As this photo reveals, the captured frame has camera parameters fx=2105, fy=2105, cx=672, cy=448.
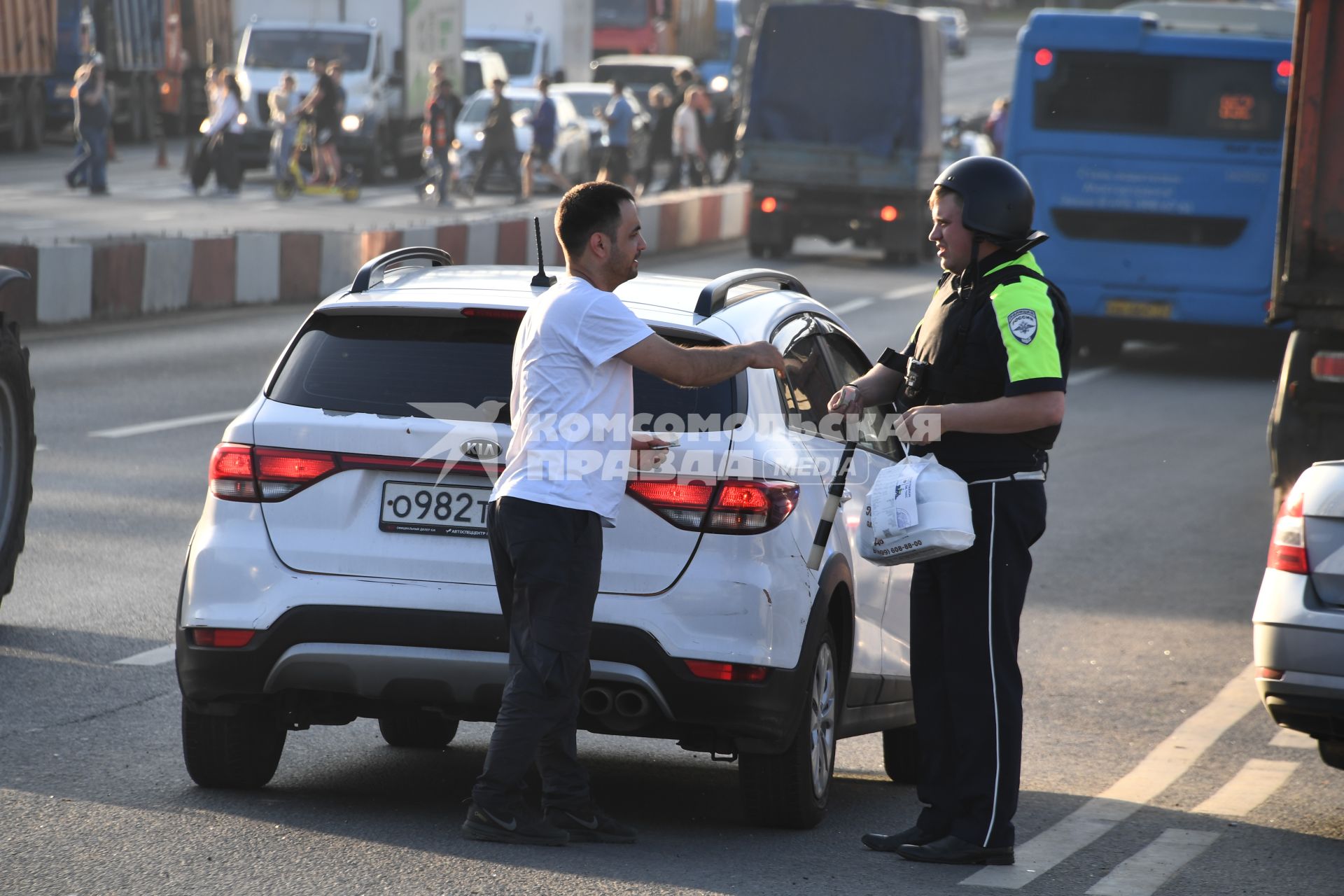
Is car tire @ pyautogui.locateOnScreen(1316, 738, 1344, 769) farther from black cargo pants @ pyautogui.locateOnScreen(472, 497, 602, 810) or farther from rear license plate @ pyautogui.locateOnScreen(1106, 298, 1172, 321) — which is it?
rear license plate @ pyautogui.locateOnScreen(1106, 298, 1172, 321)

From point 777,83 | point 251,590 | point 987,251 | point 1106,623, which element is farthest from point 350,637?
point 777,83

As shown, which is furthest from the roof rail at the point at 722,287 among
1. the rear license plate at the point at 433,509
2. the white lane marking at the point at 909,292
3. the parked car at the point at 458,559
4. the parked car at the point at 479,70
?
the parked car at the point at 479,70

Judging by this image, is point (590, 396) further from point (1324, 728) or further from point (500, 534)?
point (1324, 728)

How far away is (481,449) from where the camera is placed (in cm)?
533

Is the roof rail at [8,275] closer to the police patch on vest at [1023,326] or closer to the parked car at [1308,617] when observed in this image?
the police patch on vest at [1023,326]

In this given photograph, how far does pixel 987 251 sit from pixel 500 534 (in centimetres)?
143

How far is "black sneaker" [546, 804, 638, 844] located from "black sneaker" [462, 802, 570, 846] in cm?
6

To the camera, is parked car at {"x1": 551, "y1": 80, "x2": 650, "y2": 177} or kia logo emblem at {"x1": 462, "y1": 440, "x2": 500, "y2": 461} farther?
parked car at {"x1": 551, "y1": 80, "x2": 650, "y2": 177}

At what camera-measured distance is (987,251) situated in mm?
5352

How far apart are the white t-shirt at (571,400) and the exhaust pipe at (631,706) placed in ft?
1.69

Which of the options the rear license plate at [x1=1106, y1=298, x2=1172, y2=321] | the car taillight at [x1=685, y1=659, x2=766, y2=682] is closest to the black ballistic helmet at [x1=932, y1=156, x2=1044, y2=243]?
the car taillight at [x1=685, y1=659, x2=766, y2=682]

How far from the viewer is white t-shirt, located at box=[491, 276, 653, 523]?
16.6 ft

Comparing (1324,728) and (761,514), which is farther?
(1324,728)

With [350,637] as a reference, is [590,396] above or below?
above
